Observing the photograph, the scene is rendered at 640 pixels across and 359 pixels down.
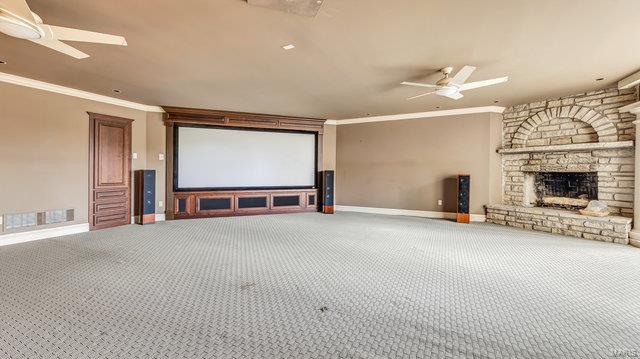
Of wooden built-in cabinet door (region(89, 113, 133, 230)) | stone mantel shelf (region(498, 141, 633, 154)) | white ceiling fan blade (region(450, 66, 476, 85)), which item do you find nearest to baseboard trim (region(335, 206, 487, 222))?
stone mantel shelf (region(498, 141, 633, 154))

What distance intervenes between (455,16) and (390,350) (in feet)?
9.25

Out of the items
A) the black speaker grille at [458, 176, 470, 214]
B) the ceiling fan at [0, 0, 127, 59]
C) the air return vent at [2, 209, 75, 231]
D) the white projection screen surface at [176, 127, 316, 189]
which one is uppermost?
the ceiling fan at [0, 0, 127, 59]

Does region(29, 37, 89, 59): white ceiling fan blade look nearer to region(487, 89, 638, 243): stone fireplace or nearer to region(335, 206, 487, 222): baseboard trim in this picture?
region(335, 206, 487, 222): baseboard trim

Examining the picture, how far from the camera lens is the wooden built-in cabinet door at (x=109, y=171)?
547 cm

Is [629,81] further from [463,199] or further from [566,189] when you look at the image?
[463,199]

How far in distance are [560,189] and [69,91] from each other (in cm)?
951

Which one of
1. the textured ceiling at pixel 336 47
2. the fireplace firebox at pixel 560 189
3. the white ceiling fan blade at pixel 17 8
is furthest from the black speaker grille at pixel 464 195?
the white ceiling fan blade at pixel 17 8

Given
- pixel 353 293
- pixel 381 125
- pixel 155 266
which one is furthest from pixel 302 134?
pixel 353 293

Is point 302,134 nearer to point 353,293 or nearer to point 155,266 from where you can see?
point 155,266

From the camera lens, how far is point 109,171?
574 cm

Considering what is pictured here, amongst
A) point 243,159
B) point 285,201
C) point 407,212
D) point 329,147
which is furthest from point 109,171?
point 407,212

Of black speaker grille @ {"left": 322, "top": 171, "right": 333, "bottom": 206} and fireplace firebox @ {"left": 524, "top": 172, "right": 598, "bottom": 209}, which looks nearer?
fireplace firebox @ {"left": 524, "top": 172, "right": 598, "bottom": 209}

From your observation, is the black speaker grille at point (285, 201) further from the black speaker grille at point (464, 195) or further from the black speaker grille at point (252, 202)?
the black speaker grille at point (464, 195)

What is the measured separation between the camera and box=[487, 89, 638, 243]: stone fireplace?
16.0 ft
